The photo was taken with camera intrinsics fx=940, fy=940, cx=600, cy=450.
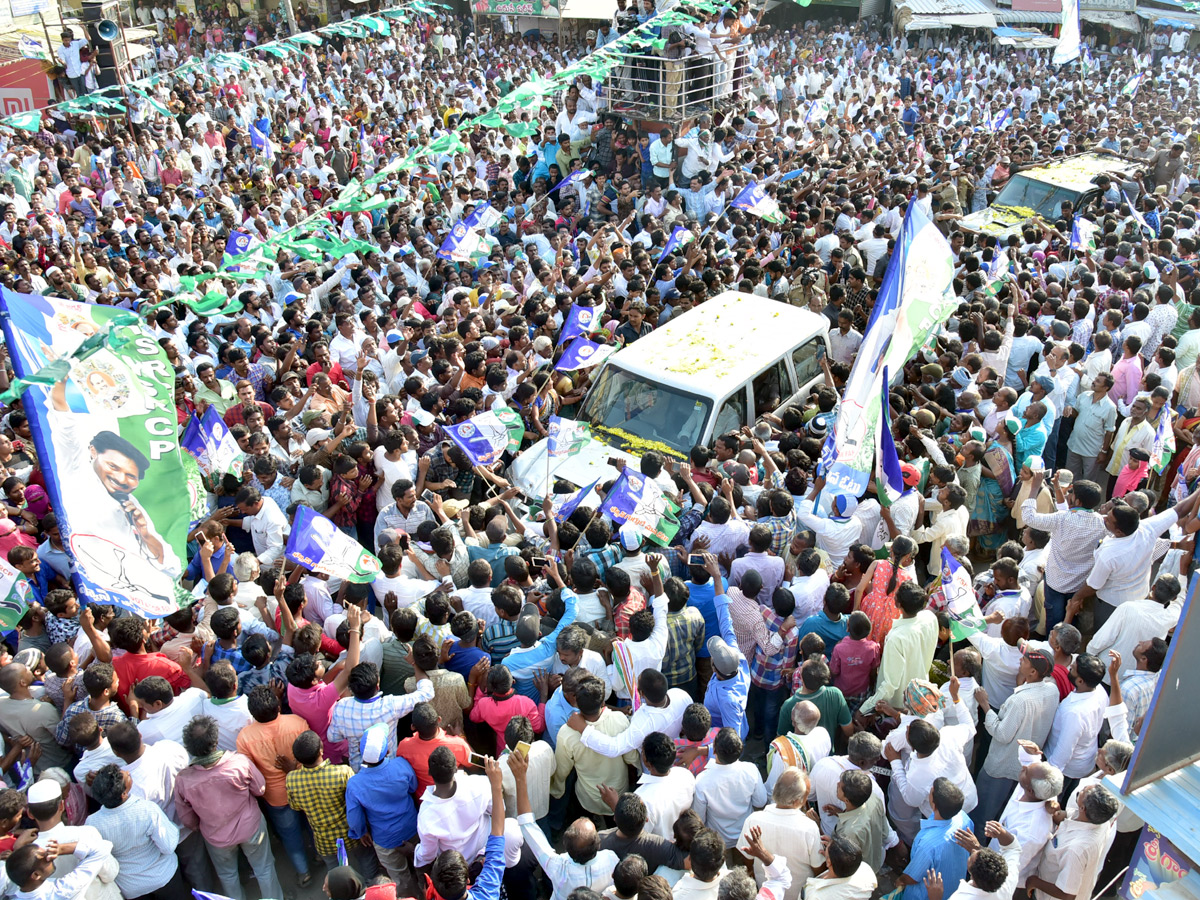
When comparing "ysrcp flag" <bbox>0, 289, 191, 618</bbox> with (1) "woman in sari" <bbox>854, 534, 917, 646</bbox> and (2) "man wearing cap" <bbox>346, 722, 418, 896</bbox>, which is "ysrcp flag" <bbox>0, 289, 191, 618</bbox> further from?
(1) "woman in sari" <bbox>854, 534, 917, 646</bbox>

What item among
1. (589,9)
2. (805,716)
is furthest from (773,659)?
(589,9)

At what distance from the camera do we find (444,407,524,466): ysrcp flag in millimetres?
7043

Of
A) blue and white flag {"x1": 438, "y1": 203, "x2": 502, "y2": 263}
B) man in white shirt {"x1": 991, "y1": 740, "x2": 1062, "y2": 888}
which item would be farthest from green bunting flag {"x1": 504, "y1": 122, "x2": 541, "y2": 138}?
man in white shirt {"x1": 991, "y1": 740, "x2": 1062, "y2": 888}

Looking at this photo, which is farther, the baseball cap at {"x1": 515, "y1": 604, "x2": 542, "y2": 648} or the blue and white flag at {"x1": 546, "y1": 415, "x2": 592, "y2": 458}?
the blue and white flag at {"x1": 546, "y1": 415, "x2": 592, "y2": 458}

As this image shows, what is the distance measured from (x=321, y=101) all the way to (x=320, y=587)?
16038 millimetres

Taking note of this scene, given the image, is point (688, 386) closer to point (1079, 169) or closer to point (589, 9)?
point (1079, 169)

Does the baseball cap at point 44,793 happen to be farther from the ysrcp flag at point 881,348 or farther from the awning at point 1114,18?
the awning at point 1114,18

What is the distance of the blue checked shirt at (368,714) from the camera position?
483cm

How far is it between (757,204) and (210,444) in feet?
23.9

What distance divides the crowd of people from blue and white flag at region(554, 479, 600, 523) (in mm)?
116

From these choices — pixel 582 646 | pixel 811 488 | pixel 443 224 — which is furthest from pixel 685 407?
pixel 443 224

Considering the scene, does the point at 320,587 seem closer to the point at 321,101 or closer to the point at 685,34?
the point at 685,34

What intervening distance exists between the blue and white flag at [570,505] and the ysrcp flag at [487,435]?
0.75 meters

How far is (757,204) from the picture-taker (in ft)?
37.4
